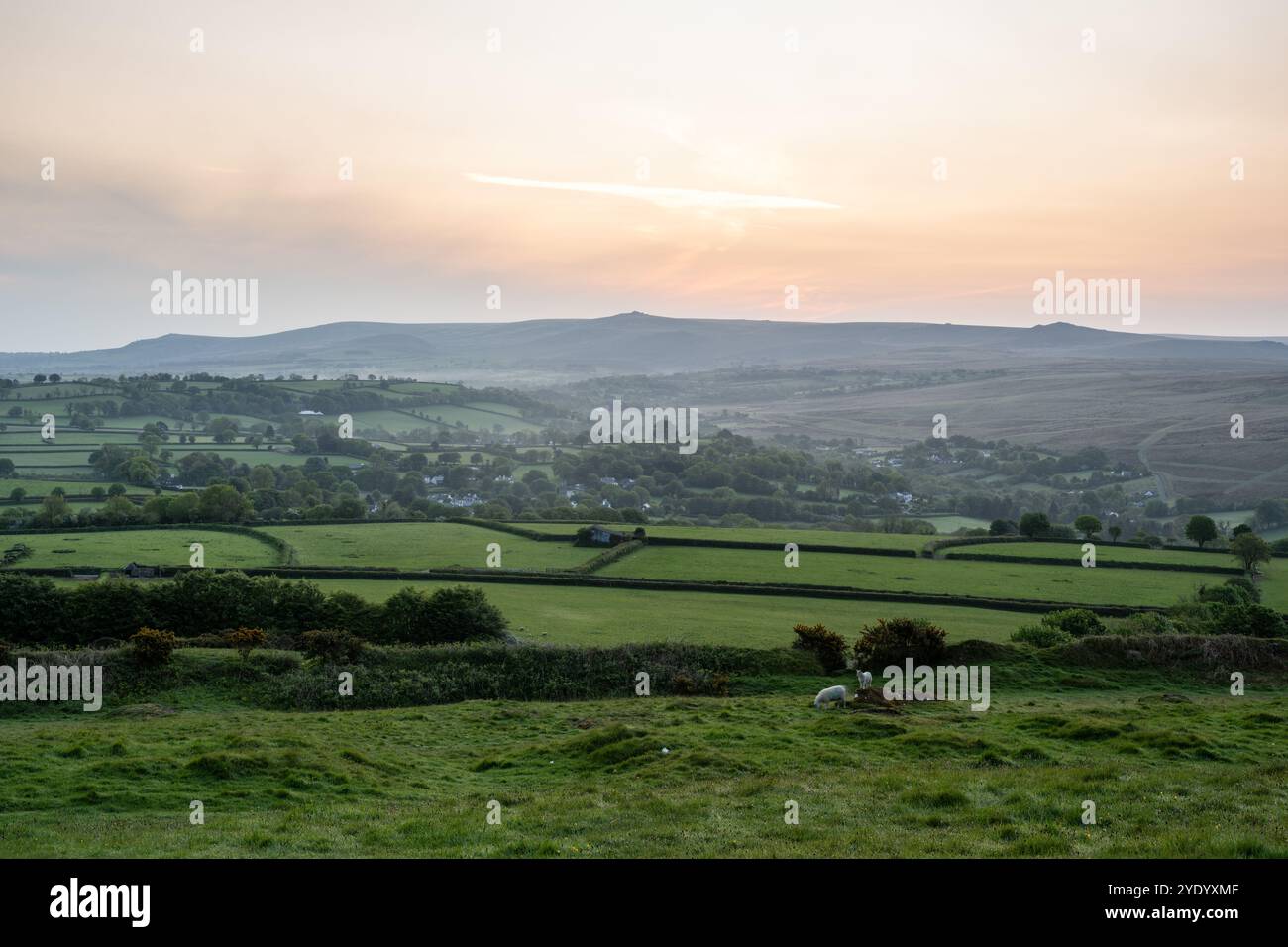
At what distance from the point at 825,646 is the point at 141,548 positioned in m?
46.3

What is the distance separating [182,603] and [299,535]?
28.6m

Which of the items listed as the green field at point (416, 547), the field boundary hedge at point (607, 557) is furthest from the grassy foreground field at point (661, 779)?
the green field at point (416, 547)

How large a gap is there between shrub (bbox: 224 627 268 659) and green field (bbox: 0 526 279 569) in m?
21.6

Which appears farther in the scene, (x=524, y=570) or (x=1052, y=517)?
(x=1052, y=517)

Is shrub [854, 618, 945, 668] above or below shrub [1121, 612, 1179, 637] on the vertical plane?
above

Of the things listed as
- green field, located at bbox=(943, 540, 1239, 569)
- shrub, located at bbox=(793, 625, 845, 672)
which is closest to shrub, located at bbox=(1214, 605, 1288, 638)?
shrub, located at bbox=(793, 625, 845, 672)

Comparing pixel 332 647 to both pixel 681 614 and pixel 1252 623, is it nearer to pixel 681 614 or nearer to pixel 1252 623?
pixel 681 614

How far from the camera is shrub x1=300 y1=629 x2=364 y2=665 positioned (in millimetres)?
33438

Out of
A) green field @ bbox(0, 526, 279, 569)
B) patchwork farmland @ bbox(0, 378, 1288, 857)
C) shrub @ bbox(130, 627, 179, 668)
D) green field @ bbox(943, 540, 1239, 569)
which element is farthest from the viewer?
green field @ bbox(943, 540, 1239, 569)

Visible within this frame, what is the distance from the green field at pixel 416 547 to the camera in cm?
5909

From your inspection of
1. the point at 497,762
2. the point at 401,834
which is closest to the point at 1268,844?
the point at 401,834

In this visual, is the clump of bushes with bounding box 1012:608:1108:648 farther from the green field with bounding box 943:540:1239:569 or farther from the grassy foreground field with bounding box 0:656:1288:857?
the green field with bounding box 943:540:1239:569

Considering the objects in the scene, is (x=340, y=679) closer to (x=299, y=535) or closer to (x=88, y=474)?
(x=299, y=535)
